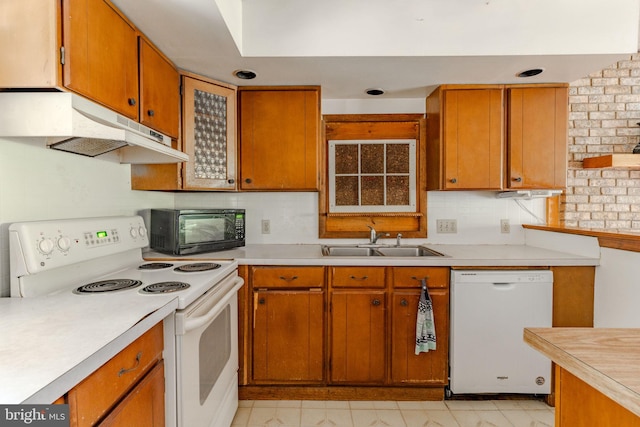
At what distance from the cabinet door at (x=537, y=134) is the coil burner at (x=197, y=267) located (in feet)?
→ 6.73

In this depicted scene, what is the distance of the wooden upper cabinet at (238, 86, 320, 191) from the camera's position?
2387 millimetres

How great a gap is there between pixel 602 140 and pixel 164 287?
3.26 meters

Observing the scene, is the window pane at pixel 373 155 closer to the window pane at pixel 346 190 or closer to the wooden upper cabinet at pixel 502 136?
the window pane at pixel 346 190

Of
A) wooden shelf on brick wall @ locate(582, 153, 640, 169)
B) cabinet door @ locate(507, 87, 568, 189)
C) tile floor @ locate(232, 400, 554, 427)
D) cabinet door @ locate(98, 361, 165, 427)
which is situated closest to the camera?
cabinet door @ locate(98, 361, 165, 427)

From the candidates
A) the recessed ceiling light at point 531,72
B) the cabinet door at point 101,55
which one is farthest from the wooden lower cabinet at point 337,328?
the recessed ceiling light at point 531,72

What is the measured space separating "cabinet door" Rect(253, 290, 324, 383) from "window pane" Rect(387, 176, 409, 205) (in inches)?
40.9

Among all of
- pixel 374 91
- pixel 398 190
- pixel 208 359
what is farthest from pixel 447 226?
pixel 208 359

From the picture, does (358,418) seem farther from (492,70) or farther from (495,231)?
(492,70)

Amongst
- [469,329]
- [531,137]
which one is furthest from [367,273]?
[531,137]

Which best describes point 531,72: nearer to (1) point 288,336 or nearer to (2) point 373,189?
(2) point 373,189

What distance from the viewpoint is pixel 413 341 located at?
82.4 inches

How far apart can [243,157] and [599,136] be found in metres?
2.77

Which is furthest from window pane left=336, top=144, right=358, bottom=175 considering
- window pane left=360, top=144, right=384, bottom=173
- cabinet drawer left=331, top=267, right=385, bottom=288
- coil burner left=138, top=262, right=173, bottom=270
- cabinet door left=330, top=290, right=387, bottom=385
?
coil burner left=138, top=262, right=173, bottom=270

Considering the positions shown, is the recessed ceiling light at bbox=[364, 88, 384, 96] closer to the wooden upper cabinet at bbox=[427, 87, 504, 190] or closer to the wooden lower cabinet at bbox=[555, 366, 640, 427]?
the wooden upper cabinet at bbox=[427, 87, 504, 190]
